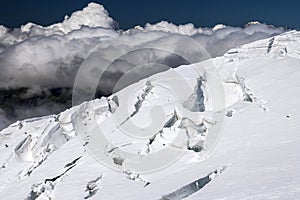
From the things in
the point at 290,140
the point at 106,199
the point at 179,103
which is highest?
the point at 179,103

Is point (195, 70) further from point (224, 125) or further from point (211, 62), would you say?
point (224, 125)

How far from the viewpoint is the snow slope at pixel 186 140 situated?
25000 millimetres

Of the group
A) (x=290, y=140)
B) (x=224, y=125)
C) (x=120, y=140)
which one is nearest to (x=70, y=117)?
(x=120, y=140)

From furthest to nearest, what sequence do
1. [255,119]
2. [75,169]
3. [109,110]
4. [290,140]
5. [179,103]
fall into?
[109,110], [179,103], [75,169], [255,119], [290,140]

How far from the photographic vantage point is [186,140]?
36031 millimetres

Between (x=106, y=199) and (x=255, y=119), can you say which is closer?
(x=106, y=199)

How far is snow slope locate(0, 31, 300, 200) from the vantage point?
82.0 ft

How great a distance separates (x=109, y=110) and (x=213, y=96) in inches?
537

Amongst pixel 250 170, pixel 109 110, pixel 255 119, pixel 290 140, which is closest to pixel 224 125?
pixel 255 119

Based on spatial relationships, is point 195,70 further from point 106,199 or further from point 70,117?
point 106,199

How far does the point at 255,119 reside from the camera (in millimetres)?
34969

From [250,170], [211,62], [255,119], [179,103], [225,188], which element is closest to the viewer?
[225,188]

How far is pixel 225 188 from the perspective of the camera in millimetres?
21844

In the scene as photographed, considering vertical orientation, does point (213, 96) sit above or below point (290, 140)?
above
